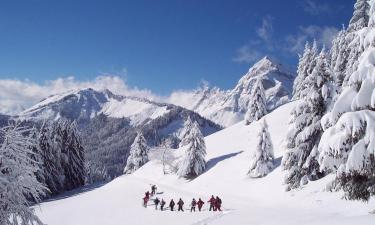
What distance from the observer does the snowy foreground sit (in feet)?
91.5

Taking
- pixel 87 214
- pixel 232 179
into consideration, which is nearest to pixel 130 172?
pixel 232 179

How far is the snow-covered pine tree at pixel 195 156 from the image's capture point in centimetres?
6650

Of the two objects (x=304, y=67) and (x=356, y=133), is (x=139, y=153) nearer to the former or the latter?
(x=304, y=67)

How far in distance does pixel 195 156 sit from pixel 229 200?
20.8 m

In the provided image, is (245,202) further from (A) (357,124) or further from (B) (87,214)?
(A) (357,124)

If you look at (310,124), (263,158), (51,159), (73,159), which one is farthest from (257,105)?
(310,124)

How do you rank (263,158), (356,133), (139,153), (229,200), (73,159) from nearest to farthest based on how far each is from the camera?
1. (356,133)
2. (229,200)
3. (263,158)
4. (73,159)
5. (139,153)

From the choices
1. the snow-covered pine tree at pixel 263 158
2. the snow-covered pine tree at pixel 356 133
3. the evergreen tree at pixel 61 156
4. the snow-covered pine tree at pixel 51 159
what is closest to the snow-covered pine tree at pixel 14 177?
the snow-covered pine tree at pixel 356 133

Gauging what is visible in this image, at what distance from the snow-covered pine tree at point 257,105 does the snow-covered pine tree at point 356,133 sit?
72.3 meters

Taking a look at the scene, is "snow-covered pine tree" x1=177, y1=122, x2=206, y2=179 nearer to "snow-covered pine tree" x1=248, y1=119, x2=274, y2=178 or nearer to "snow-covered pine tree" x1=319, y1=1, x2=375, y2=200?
"snow-covered pine tree" x1=248, y1=119, x2=274, y2=178

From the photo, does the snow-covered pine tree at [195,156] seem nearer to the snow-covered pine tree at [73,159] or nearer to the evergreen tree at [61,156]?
the evergreen tree at [61,156]

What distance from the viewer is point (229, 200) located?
46.3 metres

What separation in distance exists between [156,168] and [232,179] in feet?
92.6

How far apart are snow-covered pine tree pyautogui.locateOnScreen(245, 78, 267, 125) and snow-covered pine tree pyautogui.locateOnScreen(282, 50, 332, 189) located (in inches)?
1987
